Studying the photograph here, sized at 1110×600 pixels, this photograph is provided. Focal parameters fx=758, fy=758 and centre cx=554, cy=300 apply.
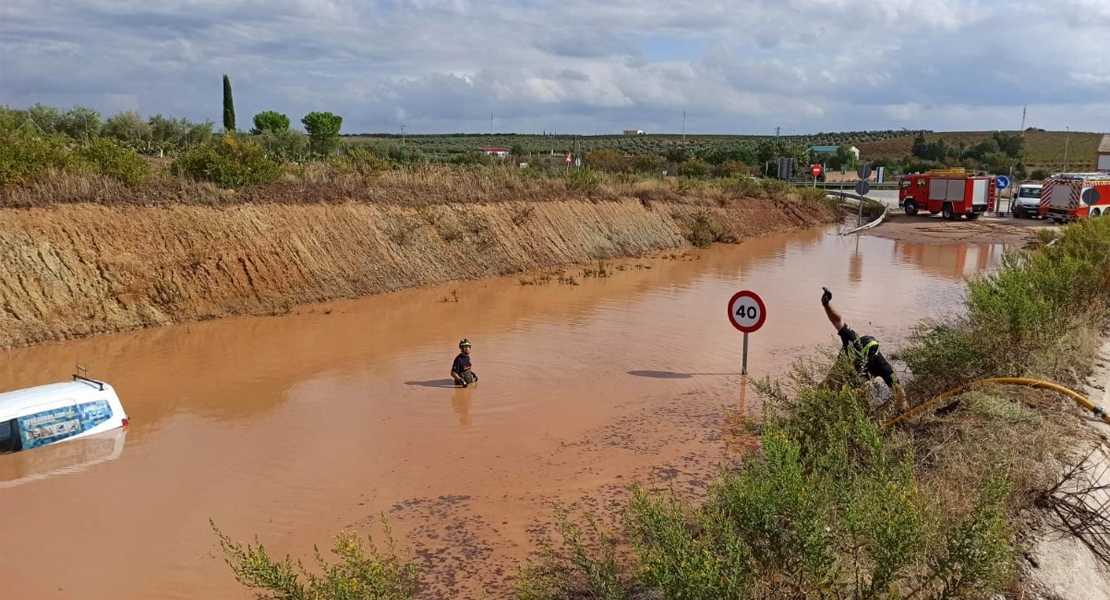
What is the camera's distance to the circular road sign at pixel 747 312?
1225 cm

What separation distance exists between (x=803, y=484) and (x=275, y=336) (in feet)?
44.2

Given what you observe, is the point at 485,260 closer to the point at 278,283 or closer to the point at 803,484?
the point at 278,283

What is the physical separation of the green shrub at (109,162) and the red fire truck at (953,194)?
129 feet

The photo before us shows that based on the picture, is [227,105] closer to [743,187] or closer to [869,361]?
[743,187]

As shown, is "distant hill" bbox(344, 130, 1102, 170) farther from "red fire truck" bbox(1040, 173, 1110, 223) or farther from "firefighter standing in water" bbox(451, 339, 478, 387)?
"firefighter standing in water" bbox(451, 339, 478, 387)

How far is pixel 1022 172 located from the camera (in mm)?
70438

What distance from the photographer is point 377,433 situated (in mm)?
10180

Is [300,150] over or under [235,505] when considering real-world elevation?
over

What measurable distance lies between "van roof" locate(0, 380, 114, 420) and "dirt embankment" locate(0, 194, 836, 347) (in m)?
5.39

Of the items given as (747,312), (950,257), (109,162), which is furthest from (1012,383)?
(950,257)

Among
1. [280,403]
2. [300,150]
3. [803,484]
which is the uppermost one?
[300,150]

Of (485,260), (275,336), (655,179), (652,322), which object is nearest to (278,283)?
(275,336)

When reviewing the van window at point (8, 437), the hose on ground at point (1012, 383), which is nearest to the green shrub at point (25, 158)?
the van window at point (8, 437)

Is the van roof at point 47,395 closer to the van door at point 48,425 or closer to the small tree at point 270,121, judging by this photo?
the van door at point 48,425
